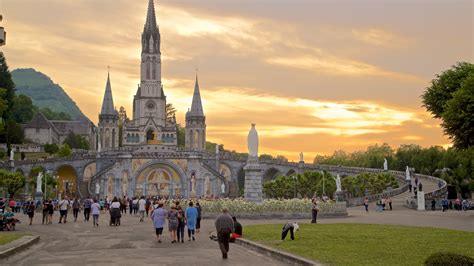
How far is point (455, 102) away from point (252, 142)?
11.2m

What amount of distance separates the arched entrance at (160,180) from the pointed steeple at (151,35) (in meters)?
37.5

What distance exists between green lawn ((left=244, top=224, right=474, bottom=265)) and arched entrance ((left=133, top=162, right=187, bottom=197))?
213 ft

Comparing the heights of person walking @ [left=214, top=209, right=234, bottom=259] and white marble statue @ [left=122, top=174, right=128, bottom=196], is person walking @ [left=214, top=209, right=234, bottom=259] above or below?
below

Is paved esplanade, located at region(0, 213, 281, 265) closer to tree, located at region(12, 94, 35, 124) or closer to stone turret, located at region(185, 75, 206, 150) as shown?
stone turret, located at region(185, 75, 206, 150)

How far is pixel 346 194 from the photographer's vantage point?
64.3 m

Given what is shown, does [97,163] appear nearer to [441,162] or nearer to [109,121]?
[109,121]

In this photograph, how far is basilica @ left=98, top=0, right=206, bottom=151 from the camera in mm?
111438

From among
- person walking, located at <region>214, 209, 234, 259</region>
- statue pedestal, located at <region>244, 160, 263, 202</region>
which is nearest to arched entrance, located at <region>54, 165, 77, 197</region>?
statue pedestal, located at <region>244, 160, 263, 202</region>

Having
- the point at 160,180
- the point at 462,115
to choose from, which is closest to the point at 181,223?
the point at 462,115

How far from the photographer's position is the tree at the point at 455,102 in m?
30.2

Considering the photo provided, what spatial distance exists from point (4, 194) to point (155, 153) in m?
30.5

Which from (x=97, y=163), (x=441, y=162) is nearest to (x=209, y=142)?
(x=97, y=163)

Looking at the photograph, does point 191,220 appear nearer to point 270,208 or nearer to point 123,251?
point 123,251

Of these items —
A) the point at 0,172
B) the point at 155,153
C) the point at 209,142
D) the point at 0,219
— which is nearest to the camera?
the point at 0,219
